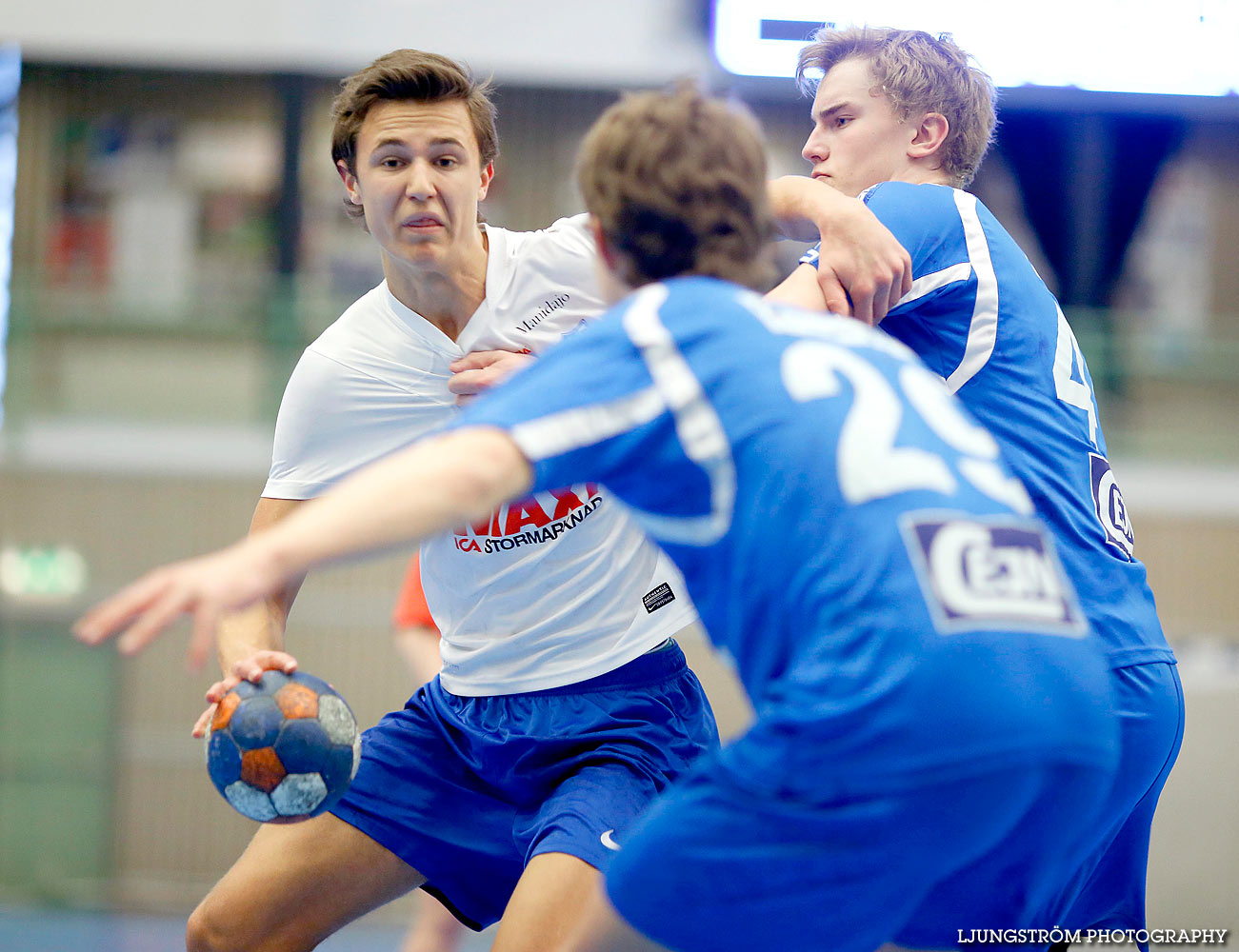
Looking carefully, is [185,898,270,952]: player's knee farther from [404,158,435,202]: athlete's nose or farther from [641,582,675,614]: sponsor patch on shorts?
[404,158,435,202]: athlete's nose

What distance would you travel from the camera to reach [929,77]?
3172 mm

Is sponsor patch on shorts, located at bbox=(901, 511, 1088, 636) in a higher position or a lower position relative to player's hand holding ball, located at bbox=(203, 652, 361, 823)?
higher

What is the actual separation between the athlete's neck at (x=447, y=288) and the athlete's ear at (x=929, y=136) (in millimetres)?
1117

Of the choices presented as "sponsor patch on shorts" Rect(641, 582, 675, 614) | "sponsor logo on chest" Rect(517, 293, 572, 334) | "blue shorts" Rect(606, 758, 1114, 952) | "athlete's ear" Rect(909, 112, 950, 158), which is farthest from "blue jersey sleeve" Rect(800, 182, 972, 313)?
"blue shorts" Rect(606, 758, 1114, 952)

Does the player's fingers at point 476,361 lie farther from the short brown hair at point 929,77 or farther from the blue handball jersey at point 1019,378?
the short brown hair at point 929,77

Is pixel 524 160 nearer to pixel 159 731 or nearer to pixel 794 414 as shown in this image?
pixel 159 731

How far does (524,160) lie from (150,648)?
6109 mm

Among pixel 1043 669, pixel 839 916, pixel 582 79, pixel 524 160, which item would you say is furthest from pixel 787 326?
pixel 524 160

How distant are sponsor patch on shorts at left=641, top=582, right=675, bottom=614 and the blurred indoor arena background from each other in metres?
5.03

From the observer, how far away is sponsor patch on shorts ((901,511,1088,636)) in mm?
1874

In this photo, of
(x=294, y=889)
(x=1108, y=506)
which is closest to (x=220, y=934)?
(x=294, y=889)

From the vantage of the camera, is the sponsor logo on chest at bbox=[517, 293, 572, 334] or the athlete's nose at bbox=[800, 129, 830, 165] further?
the sponsor logo on chest at bbox=[517, 293, 572, 334]

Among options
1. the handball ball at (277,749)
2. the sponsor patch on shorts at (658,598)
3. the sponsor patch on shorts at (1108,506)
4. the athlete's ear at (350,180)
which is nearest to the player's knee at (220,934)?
the handball ball at (277,749)

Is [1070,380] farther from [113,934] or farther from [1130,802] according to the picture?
[113,934]
